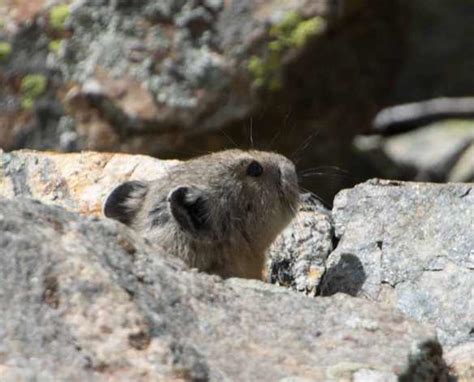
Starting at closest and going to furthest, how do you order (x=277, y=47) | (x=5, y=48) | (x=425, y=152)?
(x=277, y=47), (x=5, y=48), (x=425, y=152)

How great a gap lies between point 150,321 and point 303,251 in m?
2.82

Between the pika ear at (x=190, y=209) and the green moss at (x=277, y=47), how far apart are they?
2.81m

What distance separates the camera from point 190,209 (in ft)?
25.7

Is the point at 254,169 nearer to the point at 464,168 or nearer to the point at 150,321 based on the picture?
the point at 150,321

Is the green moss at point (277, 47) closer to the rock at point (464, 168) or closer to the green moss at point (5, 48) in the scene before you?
the green moss at point (5, 48)

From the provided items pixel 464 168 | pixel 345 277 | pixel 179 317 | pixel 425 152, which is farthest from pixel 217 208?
pixel 425 152

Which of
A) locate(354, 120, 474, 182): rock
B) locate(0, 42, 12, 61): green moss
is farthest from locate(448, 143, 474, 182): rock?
locate(0, 42, 12, 61): green moss

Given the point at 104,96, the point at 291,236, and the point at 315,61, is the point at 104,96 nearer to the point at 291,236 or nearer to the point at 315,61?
the point at 315,61

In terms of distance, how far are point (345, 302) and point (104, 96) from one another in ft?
17.3

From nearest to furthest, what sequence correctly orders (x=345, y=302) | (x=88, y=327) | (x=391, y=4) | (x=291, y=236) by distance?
1. (x=88, y=327)
2. (x=345, y=302)
3. (x=291, y=236)
4. (x=391, y=4)

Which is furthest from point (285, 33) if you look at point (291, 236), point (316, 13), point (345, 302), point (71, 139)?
point (345, 302)

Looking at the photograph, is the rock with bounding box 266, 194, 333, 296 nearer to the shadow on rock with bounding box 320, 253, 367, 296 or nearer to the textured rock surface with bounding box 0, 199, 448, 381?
the shadow on rock with bounding box 320, 253, 367, 296

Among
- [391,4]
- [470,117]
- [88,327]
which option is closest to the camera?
[88,327]

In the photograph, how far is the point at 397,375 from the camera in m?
5.01
